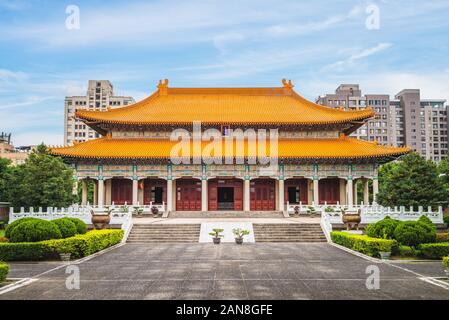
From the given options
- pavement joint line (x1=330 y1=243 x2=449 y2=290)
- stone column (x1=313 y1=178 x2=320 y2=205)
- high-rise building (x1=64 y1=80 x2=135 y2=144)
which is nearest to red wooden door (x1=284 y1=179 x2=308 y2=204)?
stone column (x1=313 y1=178 x2=320 y2=205)

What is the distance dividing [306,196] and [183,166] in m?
11.5

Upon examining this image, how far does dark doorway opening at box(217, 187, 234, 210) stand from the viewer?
128 ft

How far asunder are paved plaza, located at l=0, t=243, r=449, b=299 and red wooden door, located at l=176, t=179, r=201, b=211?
1678 centimetres

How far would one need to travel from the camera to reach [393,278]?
1285cm

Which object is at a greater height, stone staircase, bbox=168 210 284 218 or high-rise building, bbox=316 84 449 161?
high-rise building, bbox=316 84 449 161

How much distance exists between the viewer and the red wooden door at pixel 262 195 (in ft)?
120

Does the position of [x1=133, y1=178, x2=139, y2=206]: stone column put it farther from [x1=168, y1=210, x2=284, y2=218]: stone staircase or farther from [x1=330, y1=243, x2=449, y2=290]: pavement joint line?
[x1=330, y1=243, x2=449, y2=290]: pavement joint line

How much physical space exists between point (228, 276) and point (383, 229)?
872 centimetres

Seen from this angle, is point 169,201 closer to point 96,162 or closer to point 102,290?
point 96,162

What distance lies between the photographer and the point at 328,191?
36719 mm

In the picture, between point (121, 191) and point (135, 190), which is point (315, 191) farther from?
point (121, 191)

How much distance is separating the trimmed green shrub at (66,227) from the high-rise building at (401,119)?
86944 mm

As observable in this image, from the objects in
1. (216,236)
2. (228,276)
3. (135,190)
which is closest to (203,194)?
(135,190)
